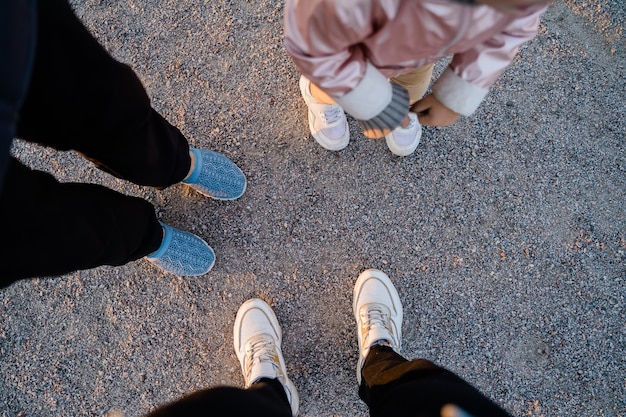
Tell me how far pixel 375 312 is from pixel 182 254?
790 millimetres

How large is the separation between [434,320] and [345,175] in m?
0.71

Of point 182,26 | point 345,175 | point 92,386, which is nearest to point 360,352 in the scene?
point 345,175

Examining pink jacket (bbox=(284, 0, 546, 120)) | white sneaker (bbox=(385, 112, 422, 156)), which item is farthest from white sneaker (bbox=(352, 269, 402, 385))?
pink jacket (bbox=(284, 0, 546, 120))

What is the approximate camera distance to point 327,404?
68.2 inches

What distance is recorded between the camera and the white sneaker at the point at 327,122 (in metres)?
1.71

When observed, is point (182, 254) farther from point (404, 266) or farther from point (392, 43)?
point (392, 43)

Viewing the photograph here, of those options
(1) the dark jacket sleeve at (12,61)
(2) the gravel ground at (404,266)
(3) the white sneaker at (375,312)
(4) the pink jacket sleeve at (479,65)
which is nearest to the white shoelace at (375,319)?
(3) the white sneaker at (375,312)

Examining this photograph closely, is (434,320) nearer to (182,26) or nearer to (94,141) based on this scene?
(94,141)

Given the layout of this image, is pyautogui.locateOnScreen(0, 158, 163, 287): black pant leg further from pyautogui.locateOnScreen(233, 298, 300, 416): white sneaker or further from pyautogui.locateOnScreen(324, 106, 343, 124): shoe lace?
pyautogui.locateOnScreen(324, 106, 343, 124): shoe lace

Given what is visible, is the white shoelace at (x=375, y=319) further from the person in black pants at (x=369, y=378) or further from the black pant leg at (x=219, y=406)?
the black pant leg at (x=219, y=406)

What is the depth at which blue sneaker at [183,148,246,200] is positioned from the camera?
162 cm

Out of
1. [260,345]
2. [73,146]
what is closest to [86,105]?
[73,146]

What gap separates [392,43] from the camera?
0.90m

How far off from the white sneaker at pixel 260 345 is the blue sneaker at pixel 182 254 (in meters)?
0.25
